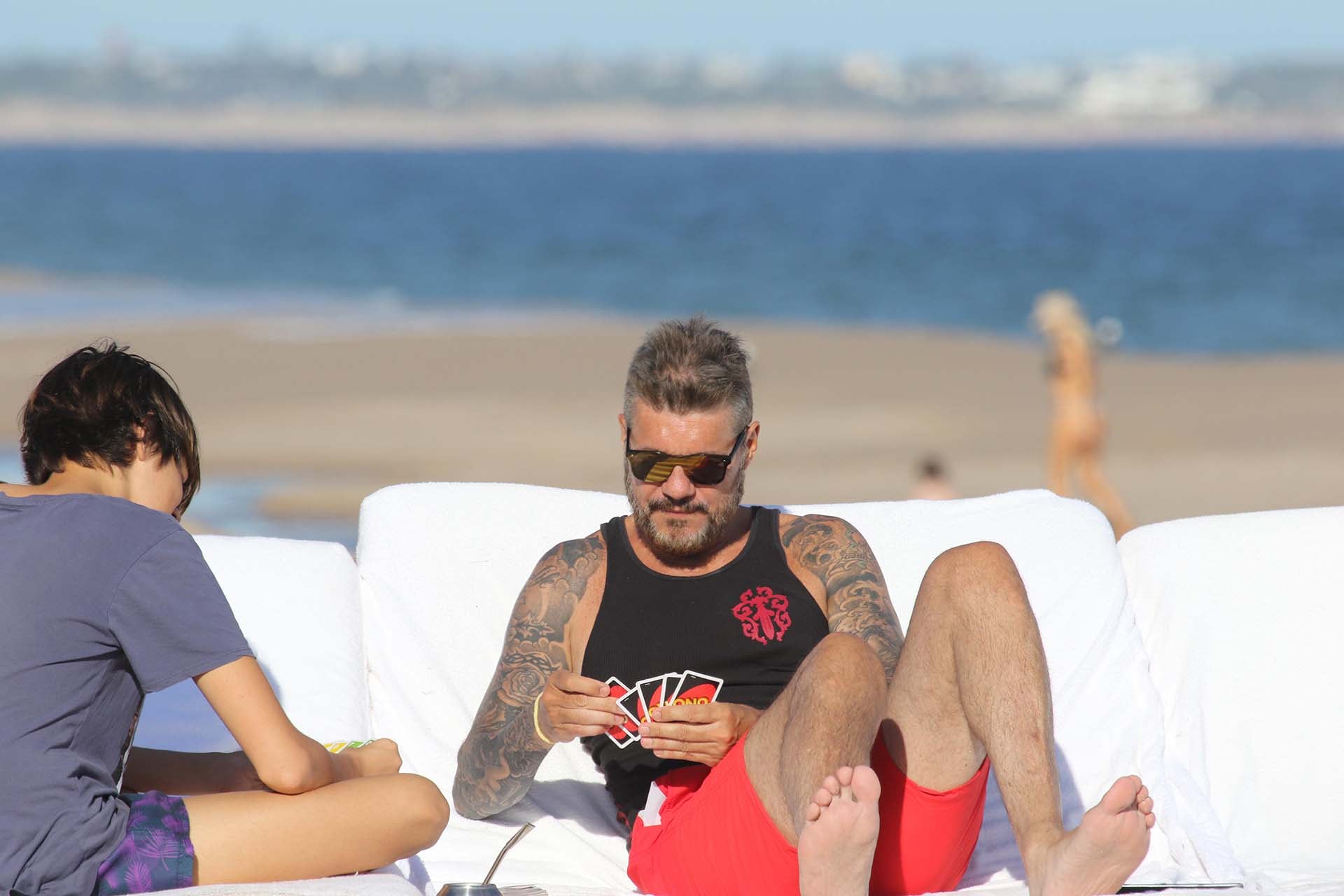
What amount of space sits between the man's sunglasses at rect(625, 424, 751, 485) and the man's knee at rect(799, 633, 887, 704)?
22.0 inches

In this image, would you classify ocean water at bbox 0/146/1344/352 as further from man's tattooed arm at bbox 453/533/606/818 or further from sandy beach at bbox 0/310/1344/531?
man's tattooed arm at bbox 453/533/606/818

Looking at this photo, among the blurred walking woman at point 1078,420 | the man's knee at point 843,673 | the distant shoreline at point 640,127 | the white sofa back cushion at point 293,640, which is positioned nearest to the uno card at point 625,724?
the man's knee at point 843,673

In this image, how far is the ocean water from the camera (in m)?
25.8

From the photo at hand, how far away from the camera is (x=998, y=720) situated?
321 cm

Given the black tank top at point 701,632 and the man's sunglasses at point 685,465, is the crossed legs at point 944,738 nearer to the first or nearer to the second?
the black tank top at point 701,632

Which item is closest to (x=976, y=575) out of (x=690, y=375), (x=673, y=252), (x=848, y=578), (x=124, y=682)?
(x=848, y=578)

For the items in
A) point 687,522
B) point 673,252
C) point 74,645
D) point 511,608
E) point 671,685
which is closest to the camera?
point 74,645

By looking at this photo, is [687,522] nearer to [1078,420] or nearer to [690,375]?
[690,375]

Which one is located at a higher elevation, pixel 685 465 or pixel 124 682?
pixel 685 465

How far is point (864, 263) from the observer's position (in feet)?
108

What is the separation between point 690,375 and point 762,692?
2.46 feet

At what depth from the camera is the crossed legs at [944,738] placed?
2.99m

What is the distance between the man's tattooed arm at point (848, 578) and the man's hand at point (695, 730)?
1.24 ft

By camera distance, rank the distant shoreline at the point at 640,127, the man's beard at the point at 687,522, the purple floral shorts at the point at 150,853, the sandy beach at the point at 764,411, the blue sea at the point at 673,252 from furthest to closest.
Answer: the distant shoreline at the point at 640,127 → the blue sea at the point at 673,252 → the sandy beach at the point at 764,411 → the man's beard at the point at 687,522 → the purple floral shorts at the point at 150,853
